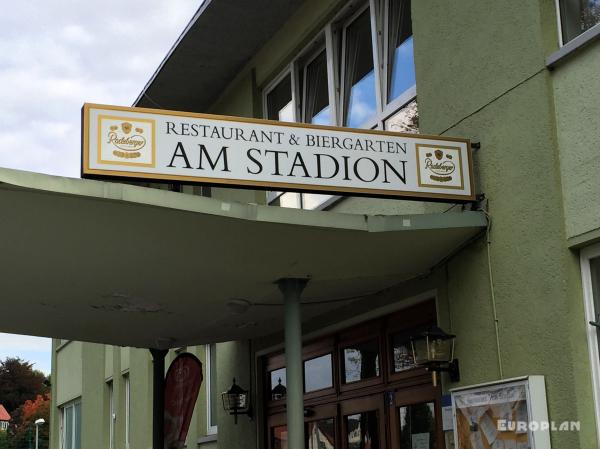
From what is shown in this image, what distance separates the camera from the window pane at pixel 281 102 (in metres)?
11.8

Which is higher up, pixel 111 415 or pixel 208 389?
pixel 208 389

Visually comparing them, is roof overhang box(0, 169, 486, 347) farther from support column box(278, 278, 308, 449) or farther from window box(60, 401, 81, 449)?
window box(60, 401, 81, 449)

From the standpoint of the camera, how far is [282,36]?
11484 millimetres

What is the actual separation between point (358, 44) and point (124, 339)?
4.47 m

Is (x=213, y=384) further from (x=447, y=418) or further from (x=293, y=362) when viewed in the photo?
(x=447, y=418)

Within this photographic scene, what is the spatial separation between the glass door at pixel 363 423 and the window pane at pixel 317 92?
3223mm

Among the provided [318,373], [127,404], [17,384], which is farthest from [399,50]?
[17,384]

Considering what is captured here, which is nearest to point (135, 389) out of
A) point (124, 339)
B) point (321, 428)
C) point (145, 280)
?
point (124, 339)

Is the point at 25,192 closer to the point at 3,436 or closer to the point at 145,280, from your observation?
the point at 145,280

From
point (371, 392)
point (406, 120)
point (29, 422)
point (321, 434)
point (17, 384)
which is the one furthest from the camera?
point (17, 384)

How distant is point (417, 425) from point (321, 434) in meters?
2.08

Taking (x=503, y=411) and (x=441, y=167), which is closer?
(x=503, y=411)

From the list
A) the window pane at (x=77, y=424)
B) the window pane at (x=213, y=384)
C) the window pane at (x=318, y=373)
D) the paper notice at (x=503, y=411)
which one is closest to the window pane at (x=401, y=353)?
the window pane at (x=318, y=373)

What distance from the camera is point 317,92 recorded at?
11086 millimetres
